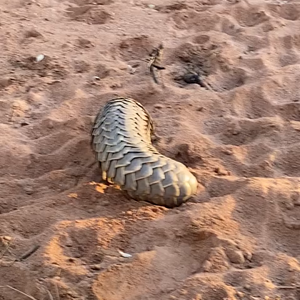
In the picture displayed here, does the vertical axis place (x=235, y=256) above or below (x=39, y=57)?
above

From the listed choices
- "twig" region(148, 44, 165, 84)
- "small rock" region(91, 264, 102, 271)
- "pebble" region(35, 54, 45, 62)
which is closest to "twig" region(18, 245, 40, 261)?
"small rock" region(91, 264, 102, 271)

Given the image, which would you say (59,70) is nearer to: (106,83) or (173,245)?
(106,83)

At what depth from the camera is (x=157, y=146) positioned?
246 centimetres

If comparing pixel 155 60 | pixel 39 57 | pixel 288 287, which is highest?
pixel 288 287

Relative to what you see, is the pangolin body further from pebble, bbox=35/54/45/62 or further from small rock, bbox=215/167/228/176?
pebble, bbox=35/54/45/62

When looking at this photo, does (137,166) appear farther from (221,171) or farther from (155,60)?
(155,60)

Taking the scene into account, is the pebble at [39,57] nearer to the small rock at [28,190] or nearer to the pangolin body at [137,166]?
the pangolin body at [137,166]

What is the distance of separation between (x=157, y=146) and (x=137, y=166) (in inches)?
13.5

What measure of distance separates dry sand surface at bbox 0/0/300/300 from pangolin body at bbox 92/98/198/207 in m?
0.05

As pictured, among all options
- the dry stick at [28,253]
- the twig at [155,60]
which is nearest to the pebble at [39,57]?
the twig at [155,60]

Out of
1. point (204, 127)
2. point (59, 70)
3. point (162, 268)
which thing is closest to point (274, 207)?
point (162, 268)

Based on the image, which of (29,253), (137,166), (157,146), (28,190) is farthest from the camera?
(157,146)

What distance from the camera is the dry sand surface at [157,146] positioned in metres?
1.86

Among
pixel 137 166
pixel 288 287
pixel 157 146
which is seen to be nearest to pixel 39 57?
pixel 157 146
